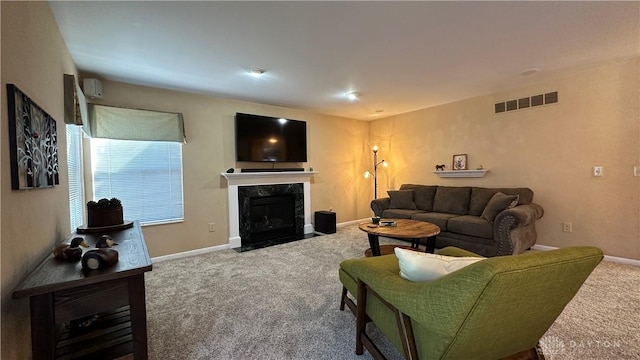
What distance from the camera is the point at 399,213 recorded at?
4410 mm

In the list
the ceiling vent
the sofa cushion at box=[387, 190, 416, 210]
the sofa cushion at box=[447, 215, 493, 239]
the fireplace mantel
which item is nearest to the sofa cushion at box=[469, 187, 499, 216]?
the sofa cushion at box=[447, 215, 493, 239]

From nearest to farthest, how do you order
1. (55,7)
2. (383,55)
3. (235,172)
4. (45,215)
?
(45,215) < (55,7) < (383,55) < (235,172)

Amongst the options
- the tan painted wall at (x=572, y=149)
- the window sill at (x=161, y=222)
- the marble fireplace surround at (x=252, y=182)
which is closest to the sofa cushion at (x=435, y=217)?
the tan painted wall at (x=572, y=149)

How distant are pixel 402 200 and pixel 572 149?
2338 mm

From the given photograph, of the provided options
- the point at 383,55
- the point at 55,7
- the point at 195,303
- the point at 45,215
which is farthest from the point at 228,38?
the point at 195,303

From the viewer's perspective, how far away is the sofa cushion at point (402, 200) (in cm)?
471

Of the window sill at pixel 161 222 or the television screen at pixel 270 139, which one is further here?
the television screen at pixel 270 139

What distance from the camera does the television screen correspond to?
4324mm

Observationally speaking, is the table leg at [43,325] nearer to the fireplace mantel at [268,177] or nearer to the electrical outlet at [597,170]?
the fireplace mantel at [268,177]

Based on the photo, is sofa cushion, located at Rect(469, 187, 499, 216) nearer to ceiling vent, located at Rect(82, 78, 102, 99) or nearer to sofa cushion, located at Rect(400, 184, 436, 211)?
sofa cushion, located at Rect(400, 184, 436, 211)

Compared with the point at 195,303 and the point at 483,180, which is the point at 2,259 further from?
the point at 483,180

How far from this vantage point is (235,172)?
4.31m

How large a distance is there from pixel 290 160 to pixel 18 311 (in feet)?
12.7

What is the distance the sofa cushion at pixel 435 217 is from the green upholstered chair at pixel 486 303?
2532mm
